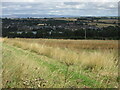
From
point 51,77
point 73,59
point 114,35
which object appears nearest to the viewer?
point 51,77

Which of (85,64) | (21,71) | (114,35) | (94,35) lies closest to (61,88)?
(21,71)

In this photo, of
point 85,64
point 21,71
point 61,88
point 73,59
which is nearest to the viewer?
point 61,88

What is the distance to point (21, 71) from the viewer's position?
4.68m

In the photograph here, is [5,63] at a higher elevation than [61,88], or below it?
higher

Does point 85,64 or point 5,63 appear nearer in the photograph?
point 5,63

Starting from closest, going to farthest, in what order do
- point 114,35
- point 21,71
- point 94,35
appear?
point 21,71
point 114,35
point 94,35

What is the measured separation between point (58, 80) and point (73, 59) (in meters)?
3.37

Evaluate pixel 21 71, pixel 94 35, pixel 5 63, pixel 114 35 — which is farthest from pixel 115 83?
pixel 94 35

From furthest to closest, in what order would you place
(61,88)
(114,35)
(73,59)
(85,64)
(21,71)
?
1. (114,35)
2. (73,59)
3. (85,64)
4. (21,71)
5. (61,88)

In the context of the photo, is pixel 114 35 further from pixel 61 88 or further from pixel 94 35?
pixel 61 88

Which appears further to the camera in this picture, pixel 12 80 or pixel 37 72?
pixel 37 72

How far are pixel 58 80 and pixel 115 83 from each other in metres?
1.55

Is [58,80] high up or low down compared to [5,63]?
down

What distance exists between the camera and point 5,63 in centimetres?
515
